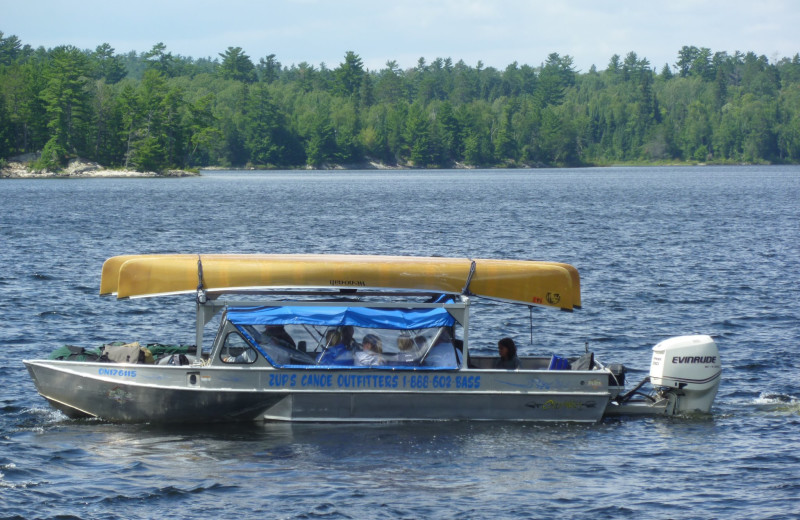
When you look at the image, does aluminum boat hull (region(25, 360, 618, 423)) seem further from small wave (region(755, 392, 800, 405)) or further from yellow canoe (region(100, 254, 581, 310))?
small wave (region(755, 392, 800, 405))

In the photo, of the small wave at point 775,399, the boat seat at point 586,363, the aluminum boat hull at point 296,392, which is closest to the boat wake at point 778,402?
the small wave at point 775,399

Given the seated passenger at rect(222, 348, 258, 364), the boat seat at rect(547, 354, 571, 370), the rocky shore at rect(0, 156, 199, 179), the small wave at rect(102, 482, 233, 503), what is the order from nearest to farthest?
the small wave at rect(102, 482, 233, 503) → the seated passenger at rect(222, 348, 258, 364) → the boat seat at rect(547, 354, 571, 370) → the rocky shore at rect(0, 156, 199, 179)

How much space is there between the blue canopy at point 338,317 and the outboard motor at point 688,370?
3.95m

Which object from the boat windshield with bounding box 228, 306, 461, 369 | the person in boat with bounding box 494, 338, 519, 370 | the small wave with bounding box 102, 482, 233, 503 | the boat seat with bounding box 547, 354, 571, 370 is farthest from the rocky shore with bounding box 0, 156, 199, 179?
the small wave with bounding box 102, 482, 233, 503

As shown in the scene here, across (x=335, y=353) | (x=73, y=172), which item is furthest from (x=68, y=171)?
(x=335, y=353)

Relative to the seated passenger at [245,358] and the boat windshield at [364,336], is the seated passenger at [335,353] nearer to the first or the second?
the boat windshield at [364,336]

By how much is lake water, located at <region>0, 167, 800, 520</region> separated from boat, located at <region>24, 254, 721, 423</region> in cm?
40

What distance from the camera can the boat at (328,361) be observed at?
1811cm

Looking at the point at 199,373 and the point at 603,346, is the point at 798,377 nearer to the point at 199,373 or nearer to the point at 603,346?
the point at 603,346

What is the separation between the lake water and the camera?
50.1 ft

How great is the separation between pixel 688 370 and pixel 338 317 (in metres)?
6.30

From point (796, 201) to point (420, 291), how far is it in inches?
3337

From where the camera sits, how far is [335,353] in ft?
60.5

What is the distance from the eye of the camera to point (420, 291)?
1870 centimetres
